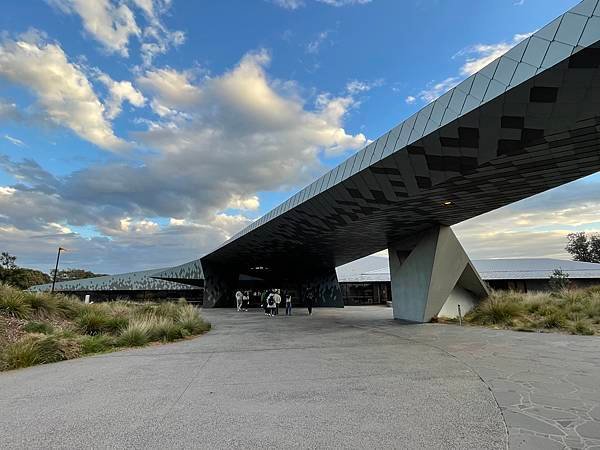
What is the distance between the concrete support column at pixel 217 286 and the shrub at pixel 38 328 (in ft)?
90.7

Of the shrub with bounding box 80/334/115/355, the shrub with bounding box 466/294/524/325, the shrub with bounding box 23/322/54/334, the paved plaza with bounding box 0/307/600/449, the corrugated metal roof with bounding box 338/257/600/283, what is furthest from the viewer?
the corrugated metal roof with bounding box 338/257/600/283

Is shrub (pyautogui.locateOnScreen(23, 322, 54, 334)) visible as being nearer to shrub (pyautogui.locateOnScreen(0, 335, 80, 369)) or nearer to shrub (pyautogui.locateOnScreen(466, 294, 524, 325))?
shrub (pyautogui.locateOnScreen(0, 335, 80, 369))

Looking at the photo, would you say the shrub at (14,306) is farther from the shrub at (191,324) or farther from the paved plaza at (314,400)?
the shrub at (191,324)

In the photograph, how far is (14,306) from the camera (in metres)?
10.1

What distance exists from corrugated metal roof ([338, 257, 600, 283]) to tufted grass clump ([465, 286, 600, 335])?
22969mm

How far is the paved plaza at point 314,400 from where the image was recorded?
3.43 m

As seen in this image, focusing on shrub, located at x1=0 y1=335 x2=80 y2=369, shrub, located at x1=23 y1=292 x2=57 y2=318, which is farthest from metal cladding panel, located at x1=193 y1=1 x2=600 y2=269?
shrub, located at x1=23 y1=292 x2=57 y2=318

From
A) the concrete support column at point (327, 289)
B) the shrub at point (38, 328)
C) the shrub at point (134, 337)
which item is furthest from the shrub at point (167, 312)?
the concrete support column at point (327, 289)

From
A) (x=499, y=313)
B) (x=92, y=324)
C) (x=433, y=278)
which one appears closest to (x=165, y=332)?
(x=92, y=324)

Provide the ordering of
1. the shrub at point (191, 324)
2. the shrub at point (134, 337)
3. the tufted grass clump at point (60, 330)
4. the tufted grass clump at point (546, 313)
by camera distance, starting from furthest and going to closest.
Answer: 1. the shrub at point (191, 324)
2. the tufted grass clump at point (546, 313)
3. the shrub at point (134, 337)
4. the tufted grass clump at point (60, 330)

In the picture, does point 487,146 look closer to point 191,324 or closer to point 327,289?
point 191,324

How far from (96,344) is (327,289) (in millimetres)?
31609

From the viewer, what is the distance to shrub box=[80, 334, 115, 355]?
28.8 ft

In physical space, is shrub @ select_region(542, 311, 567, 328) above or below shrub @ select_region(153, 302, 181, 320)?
below
